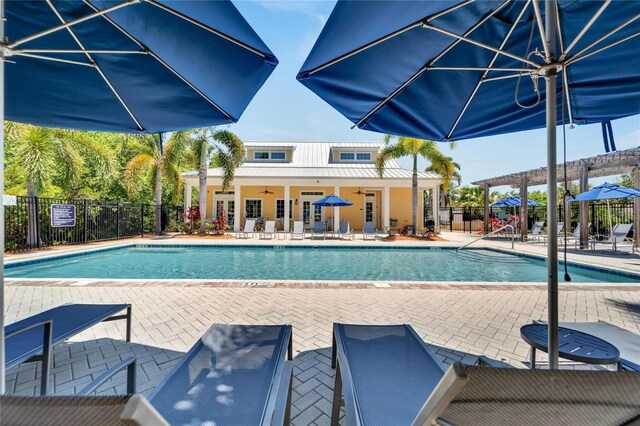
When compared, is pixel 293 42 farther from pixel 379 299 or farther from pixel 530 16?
pixel 379 299

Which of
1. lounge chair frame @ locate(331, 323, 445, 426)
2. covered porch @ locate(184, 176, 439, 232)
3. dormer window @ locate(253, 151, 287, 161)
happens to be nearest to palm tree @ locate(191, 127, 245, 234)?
covered porch @ locate(184, 176, 439, 232)

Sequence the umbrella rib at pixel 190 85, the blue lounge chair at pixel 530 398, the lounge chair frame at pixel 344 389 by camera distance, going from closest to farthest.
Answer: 1. the blue lounge chair at pixel 530 398
2. the lounge chair frame at pixel 344 389
3. the umbrella rib at pixel 190 85

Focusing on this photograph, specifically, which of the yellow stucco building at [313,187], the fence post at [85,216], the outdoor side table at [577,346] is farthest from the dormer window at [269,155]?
the outdoor side table at [577,346]

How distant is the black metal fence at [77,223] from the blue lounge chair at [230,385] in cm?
1321

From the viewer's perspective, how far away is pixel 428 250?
12633mm

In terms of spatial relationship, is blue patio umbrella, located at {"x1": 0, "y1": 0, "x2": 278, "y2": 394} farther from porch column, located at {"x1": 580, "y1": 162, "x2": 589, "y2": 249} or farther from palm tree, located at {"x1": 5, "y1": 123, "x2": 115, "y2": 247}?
porch column, located at {"x1": 580, "y1": 162, "x2": 589, "y2": 249}

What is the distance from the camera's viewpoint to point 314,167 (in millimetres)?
20531

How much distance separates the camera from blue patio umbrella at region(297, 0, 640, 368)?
1943 millimetres

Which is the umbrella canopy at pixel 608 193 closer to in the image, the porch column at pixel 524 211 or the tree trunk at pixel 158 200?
the porch column at pixel 524 211

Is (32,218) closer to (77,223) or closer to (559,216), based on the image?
(77,223)

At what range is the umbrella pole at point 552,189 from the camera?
185 cm

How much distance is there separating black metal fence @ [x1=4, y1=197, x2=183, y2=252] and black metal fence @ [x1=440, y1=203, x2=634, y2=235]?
21931mm

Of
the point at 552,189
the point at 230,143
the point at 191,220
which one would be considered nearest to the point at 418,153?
the point at 230,143

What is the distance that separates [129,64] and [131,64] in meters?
0.02
